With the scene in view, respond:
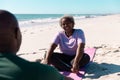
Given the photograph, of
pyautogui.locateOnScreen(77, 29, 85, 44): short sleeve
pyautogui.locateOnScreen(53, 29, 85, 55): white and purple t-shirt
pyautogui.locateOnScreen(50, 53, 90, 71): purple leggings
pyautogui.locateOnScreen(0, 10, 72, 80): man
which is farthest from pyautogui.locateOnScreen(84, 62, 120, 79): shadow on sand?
pyautogui.locateOnScreen(0, 10, 72, 80): man

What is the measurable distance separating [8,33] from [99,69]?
4.37 meters

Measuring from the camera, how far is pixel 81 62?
18.9 feet

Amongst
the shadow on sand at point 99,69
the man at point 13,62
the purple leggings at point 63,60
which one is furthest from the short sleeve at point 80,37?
the man at point 13,62

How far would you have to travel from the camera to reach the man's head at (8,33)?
177 cm

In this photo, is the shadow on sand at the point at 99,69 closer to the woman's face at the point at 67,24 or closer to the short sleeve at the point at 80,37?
the short sleeve at the point at 80,37

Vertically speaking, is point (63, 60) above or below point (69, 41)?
below

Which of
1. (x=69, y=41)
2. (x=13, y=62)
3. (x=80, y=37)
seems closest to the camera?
(x=13, y=62)

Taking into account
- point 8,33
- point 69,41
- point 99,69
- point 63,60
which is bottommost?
point 99,69

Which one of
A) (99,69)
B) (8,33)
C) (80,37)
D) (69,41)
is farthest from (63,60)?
(8,33)

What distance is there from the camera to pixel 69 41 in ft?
18.8

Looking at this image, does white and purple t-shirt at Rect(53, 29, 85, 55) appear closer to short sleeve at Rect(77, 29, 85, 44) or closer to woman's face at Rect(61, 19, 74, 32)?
short sleeve at Rect(77, 29, 85, 44)

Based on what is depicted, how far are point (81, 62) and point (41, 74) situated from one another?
405cm

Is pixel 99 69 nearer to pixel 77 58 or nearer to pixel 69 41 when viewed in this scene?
pixel 77 58

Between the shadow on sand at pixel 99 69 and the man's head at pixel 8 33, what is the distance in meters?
3.77
